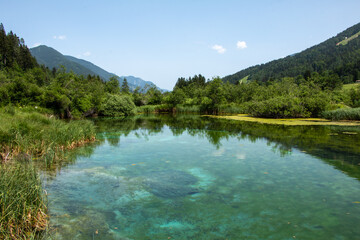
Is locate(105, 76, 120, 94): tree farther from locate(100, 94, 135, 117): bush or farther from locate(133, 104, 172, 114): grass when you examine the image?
locate(100, 94, 135, 117): bush

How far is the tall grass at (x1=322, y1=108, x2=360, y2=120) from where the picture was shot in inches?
994

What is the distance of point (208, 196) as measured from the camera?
7039 mm

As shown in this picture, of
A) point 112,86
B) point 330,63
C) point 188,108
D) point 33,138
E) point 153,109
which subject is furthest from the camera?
point 330,63

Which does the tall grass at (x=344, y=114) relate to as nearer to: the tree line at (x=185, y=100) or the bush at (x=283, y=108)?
the tree line at (x=185, y=100)

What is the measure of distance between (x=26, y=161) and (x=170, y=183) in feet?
15.9

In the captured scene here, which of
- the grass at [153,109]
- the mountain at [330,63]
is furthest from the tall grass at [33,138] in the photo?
the mountain at [330,63]

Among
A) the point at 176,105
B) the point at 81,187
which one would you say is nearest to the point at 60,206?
the point at 81,187

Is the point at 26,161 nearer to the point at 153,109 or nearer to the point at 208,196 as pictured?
the point at 208,196

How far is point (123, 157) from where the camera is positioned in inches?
470

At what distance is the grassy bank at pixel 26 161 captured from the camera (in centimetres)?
447

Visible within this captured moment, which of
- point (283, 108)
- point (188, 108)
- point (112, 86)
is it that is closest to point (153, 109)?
point (188, 108)

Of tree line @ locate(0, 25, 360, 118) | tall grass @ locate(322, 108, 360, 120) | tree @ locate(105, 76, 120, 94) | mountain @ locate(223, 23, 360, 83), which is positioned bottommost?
tall grass @ locate(322, 108, 360, 120)

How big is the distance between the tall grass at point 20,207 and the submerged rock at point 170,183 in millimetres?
3273

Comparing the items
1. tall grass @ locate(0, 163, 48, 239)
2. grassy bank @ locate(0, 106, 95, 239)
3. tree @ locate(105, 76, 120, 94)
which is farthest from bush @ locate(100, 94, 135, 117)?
tall grass @ locate(0, 163, 48, 239)
